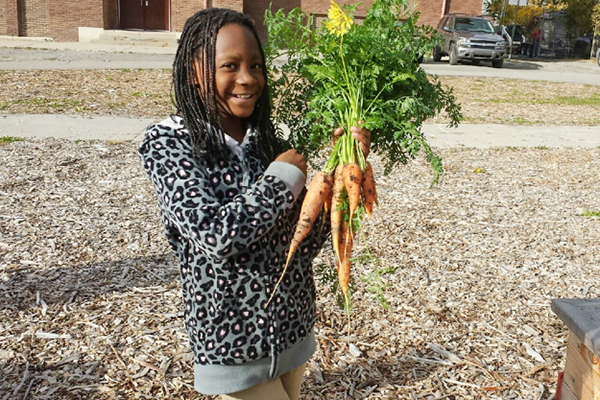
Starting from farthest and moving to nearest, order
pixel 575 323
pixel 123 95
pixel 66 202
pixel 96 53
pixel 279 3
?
1. pixel 279 3
2. pixel 96 53
3. pixel 123 95
4. pixel 66 202
5. pixel 575 323

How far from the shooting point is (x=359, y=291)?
4238 millimetres

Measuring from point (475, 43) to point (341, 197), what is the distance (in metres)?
20.1

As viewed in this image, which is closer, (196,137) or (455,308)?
(196,137)

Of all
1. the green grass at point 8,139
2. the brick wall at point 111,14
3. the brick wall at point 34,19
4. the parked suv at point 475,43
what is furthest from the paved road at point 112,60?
the green grass at point 8,139

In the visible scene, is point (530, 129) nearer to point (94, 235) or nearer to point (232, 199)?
point (94, 235)

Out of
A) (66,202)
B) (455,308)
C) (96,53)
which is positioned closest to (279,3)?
(96,53)

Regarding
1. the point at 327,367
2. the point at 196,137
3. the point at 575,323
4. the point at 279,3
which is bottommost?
the point at 327,367

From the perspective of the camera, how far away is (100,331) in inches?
143

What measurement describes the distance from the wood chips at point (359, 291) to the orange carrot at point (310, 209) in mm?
525

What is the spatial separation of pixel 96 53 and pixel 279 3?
28.8 feet

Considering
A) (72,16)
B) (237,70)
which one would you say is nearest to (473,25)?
(72,16)

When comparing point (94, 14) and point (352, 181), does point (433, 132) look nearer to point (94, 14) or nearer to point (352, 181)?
point (352, 181)

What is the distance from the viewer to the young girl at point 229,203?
5.87ft

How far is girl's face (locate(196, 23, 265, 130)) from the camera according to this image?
187cm
